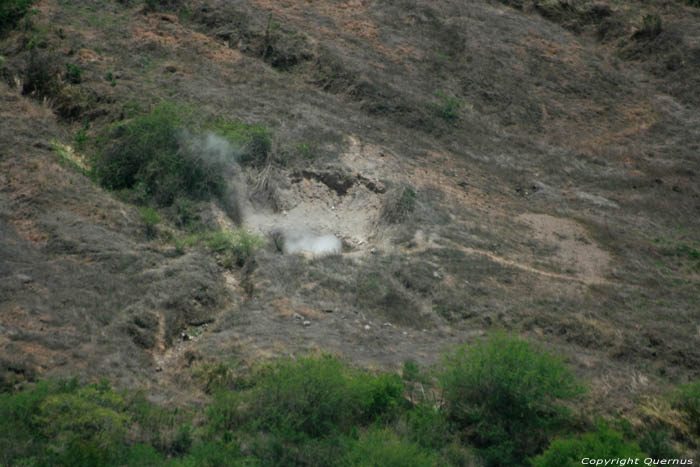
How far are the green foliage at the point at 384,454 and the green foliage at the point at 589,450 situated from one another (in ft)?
4.94

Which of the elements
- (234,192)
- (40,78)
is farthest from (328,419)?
(40,78)

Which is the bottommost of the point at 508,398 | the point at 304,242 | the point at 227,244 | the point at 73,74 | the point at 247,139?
the point at 304,242

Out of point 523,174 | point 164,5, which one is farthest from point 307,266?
point 164,5

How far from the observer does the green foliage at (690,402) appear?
8.59 metres

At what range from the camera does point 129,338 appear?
30.0 feet

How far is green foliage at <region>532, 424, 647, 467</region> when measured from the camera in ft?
23.6

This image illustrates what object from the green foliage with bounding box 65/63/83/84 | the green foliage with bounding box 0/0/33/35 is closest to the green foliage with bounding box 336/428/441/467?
the green foliage with bounding box 65/63/83/84

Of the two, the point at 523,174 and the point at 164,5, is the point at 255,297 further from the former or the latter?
the point at 164,5

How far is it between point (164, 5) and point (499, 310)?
17.5 meters

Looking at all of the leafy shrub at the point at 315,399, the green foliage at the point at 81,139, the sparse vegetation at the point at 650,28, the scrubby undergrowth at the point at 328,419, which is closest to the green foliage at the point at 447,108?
the green foliage at the point at 81,139

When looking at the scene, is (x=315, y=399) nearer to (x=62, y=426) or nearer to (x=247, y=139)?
(x=62, y=426)

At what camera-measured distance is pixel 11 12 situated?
1841 cm

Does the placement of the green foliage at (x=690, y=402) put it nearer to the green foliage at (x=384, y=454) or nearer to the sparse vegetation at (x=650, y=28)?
the green foliage at (x=384, y=454)

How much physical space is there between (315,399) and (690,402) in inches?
225
